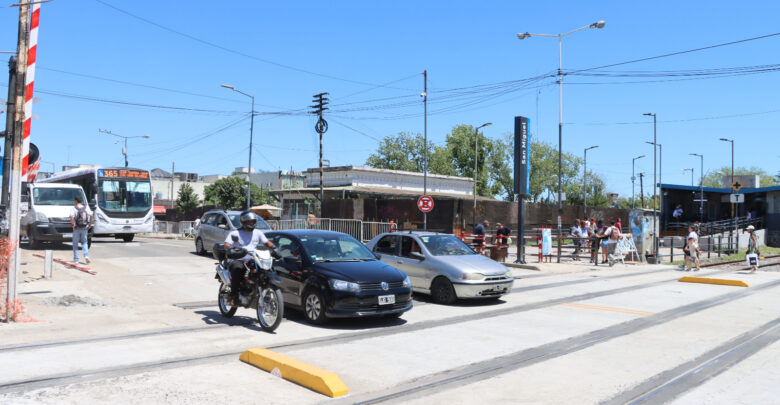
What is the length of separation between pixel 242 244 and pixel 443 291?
15.1ft

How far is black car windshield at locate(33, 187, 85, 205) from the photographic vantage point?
20484mm

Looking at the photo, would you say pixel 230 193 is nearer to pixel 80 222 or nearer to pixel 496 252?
pixel 496 252

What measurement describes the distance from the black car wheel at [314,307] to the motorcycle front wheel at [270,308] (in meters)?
0.81

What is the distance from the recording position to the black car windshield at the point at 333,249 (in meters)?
10.0

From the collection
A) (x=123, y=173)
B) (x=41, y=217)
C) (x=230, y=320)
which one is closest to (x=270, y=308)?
(x=230, y=320)

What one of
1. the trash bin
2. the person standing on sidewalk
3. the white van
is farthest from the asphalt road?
the white van

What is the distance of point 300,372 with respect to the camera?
589 centimetres

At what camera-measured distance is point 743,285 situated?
53.7 feet

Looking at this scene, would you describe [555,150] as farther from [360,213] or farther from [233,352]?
[233,352]

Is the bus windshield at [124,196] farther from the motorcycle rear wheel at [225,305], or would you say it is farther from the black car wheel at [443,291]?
the black car wheel at [443,291]

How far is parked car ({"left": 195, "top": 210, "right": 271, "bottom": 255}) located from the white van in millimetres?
3937

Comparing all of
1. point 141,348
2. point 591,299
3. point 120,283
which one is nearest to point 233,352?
point 141,348

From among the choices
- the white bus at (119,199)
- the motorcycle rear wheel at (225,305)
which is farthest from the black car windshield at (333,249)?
the white bus at (119,199)

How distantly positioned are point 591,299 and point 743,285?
20.1 feet
